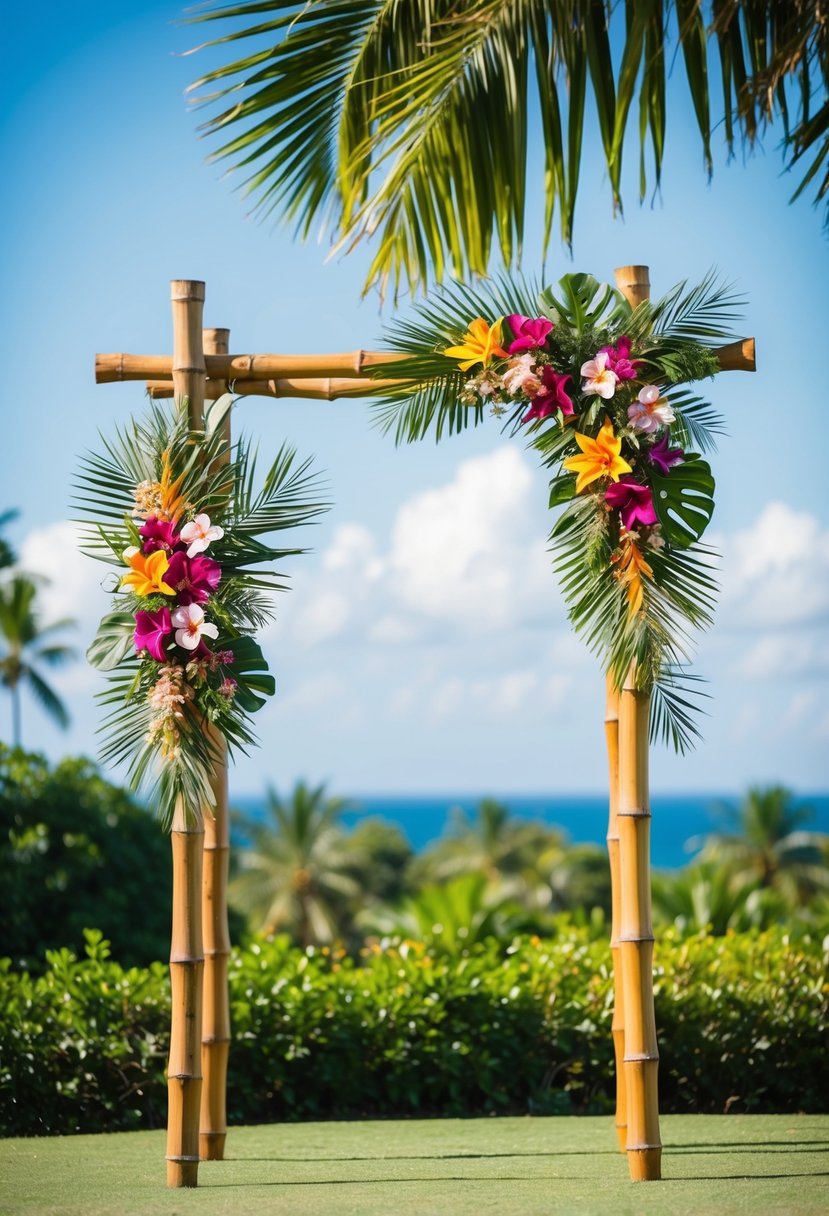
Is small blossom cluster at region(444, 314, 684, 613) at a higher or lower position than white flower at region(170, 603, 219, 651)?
higher

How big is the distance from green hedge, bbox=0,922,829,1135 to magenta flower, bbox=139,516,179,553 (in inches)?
97.0

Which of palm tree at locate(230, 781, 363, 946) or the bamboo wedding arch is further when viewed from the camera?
palm tree at locate(230, 781, 363, 946)

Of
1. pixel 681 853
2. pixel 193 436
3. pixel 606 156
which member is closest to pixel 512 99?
pixel 606 156

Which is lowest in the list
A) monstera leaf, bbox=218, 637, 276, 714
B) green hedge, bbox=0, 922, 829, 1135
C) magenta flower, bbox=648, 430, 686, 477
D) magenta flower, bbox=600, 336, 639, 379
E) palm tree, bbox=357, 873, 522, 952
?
green hedge, bbox=0, 922, 829, 1135

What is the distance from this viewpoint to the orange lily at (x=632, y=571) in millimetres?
4152

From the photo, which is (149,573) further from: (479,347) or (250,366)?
(479,347)

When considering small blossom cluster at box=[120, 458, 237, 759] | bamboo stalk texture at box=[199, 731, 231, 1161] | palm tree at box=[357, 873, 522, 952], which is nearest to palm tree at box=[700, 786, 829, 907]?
palm tree at box=[357, 873, 522, 952]

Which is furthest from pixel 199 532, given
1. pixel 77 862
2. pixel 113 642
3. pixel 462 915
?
pixel 462 915

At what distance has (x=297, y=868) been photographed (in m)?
41.2

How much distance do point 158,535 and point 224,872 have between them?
4.56 ft

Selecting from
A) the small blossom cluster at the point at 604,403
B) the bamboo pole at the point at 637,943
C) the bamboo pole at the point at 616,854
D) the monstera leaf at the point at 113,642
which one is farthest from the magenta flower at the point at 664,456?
the monstera leaf at the point at 113,642

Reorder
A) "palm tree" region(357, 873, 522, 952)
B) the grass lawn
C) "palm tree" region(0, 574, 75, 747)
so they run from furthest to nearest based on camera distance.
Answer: "palm tree" region(0, 574, 75, 747)
"palm tree" region(357, 873, 522, 952)
the grass lawn

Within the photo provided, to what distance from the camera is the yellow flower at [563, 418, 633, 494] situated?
421 cm

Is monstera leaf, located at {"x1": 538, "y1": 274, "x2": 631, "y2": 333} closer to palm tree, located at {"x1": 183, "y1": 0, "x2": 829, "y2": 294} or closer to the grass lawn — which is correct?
palm tree, located at {"x1": 183, "y1": 0, "x2": 829, "y2": 294}
